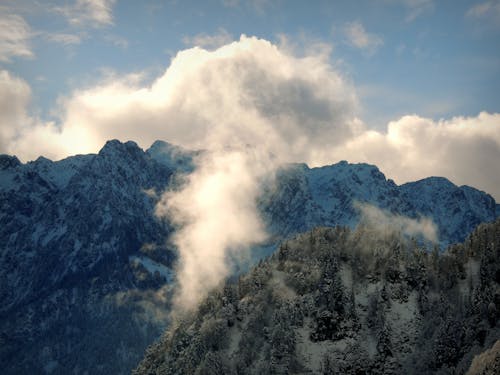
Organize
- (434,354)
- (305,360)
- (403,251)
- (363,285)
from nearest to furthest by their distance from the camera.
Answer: (434,354)
(305,360)
(363,285)
(403,251)

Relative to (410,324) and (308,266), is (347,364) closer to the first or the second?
(410,324)

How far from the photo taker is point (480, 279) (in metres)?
168

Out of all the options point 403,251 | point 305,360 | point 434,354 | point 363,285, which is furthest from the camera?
point 403,251

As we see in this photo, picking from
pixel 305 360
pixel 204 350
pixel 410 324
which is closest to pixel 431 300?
pixel 410 324

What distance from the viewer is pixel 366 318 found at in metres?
172

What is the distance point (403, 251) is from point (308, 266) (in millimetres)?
32212

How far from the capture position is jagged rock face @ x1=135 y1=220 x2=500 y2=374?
154 metres

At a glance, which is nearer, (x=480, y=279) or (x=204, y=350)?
(x=480, y=279)

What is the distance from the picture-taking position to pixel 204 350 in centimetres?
18488

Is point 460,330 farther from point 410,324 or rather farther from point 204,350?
point 204,350

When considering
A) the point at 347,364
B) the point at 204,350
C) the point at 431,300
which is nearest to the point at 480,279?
the point at 431,300

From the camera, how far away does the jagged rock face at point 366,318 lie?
15438cm

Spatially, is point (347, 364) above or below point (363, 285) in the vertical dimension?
below

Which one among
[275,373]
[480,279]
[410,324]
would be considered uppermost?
[480,279]
